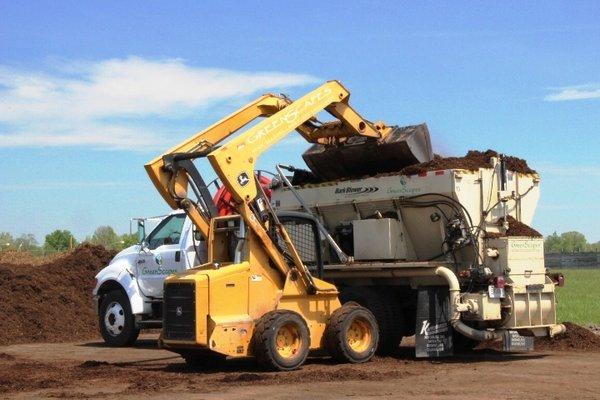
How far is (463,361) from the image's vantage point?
15.1 m

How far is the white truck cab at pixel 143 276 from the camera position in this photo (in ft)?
59.9

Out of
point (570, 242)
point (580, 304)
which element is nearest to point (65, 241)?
point (580, 304)

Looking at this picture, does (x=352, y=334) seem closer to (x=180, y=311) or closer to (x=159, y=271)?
(x=180, y=311)

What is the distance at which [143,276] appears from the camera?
18594mm

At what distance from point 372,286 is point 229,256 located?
2.88m

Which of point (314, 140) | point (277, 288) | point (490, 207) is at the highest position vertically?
point (314, 140)

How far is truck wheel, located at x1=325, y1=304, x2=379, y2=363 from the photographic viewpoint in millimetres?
14180

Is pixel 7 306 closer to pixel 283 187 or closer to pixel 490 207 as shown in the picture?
pixel 283 187

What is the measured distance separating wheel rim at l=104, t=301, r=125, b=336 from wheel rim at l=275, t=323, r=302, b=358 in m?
5.81

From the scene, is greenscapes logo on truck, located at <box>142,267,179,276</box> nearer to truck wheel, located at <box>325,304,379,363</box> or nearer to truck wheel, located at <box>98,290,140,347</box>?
Result: truck wheel, located at <box>98,290,140,347</box>

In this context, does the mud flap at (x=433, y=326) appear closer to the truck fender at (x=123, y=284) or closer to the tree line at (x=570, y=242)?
the truck fender at (x=123, y=284)

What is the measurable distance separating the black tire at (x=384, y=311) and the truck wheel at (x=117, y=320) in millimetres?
4631

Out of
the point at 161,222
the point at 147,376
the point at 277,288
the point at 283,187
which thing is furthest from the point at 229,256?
the point at 161,222

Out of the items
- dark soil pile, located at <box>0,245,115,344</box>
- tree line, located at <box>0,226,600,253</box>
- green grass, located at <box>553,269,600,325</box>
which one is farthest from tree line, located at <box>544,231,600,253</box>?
dark soil pile, located at <box>0,245,115,344</box>
